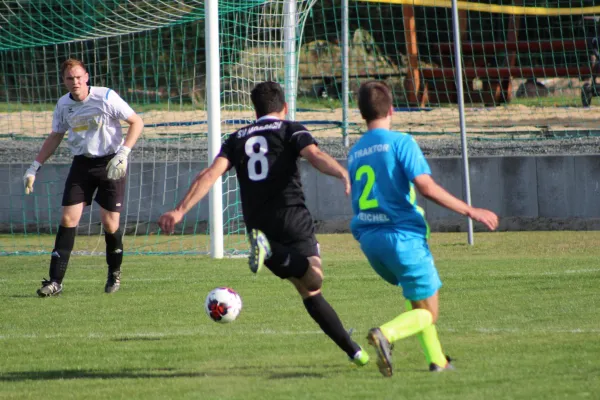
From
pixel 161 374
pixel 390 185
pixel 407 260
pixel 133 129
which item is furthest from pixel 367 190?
pixel 133 129

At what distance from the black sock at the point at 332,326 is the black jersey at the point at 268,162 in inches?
25.9

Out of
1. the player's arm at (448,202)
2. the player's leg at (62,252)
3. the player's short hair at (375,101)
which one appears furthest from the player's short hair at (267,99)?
the player's leg at (62,252)

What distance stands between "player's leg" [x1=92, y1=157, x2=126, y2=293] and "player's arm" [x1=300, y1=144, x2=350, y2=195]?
415 cm

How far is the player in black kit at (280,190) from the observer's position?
19.7 ft

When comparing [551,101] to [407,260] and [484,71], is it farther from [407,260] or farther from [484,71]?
[407,260]

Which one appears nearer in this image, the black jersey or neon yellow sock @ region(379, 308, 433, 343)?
neon yellow sock @ region(379, 308, 433, 343)

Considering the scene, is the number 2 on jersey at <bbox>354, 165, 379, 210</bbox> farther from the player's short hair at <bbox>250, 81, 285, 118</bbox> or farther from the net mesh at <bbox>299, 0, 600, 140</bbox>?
the net mesh at <bbox>299, 0, 600, 140</bbox>

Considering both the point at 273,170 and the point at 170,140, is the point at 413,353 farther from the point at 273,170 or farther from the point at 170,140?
the point at 170,140

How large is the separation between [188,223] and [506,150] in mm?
5366

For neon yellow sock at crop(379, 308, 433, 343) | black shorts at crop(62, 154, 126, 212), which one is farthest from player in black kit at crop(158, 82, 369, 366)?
black shorts at crop(62, 154, 126, 212)

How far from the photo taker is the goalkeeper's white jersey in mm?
9727

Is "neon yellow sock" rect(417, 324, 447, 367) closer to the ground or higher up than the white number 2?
closer to the ground

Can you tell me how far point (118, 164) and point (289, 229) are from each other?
150 inches

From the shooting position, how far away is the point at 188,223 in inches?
622
